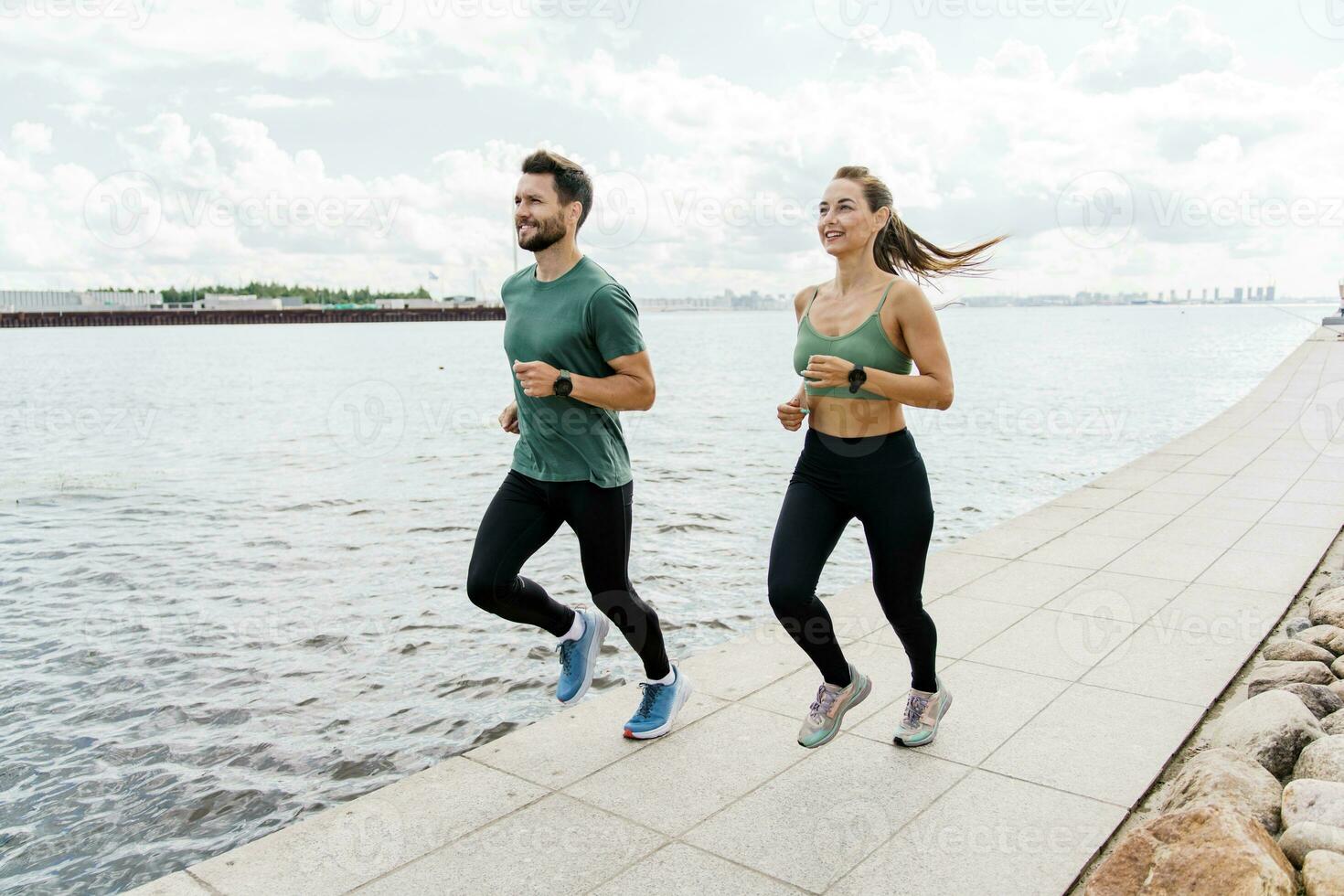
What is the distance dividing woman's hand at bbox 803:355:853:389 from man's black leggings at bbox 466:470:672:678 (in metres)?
0.88

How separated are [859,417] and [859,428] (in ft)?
0.13

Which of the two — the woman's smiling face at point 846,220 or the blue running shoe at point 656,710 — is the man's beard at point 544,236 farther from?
the blue running shoe at point 656,710

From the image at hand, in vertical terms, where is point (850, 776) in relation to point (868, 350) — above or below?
below

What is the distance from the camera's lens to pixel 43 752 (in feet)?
16.9

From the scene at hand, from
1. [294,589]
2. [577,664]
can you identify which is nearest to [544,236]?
[577,664]

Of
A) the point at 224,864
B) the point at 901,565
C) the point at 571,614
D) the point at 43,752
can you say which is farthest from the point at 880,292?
the point at 43,752

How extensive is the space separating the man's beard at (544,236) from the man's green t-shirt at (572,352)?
134mm

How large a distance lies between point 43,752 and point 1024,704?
4.67 metres

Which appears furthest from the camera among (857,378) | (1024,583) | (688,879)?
(1024,583)

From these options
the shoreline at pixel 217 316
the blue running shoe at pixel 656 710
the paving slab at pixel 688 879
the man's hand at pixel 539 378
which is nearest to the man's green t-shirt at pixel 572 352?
the man's hand at pixel 539 378

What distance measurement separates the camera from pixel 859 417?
3713mm

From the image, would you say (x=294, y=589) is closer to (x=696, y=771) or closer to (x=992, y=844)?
(x=696, y=771)

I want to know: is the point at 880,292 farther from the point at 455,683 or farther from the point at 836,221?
the point at 455,683

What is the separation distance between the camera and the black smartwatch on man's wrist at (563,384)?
11.8 feet
